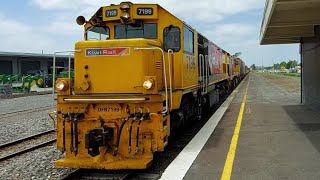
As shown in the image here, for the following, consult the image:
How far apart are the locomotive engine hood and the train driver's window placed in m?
0.97

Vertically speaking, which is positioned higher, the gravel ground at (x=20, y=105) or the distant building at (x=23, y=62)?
the distant building at (x=23, y=62)

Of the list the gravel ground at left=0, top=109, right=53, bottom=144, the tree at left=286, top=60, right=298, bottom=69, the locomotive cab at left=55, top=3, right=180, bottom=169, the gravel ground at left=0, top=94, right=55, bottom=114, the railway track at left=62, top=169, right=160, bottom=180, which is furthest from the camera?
the tree at left=286, top=60, right=298, bottom=69

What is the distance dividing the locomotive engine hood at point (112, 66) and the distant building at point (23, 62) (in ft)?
168

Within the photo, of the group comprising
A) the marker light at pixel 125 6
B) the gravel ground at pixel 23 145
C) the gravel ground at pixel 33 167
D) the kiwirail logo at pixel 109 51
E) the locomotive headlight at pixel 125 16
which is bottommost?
the gravel ground at pixel 23 145

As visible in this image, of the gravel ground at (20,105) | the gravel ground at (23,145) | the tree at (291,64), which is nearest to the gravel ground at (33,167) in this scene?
the gravel ground at (23,145)

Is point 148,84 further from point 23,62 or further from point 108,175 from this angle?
point 23,62

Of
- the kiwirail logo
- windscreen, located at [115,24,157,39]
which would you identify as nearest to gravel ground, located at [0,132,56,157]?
the kiwirail logo

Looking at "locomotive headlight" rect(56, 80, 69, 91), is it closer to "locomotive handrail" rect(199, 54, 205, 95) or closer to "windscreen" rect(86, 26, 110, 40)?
"windscreen" rect(86, 26, 110, 40)

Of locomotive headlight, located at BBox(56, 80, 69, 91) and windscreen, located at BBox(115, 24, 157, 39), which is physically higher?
windscreen, located at BBox(115, 24, 157, 39)

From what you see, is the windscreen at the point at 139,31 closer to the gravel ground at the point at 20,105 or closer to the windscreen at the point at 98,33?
the windscreen at the point at 98,33

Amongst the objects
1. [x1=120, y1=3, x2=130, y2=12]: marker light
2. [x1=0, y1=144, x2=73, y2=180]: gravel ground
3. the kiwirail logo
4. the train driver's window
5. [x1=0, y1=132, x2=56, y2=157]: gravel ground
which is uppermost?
[x1=120, y1=3, x2=130, y2=12]: marker light

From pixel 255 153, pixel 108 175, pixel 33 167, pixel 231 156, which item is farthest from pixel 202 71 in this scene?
pixel 33 167

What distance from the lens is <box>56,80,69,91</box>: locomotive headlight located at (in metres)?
7.65

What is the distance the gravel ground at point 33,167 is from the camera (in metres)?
7.42
